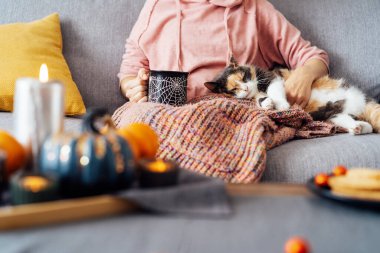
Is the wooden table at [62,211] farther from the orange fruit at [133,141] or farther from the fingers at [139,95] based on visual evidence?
the fingers at [139,95]

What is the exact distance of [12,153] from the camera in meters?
0.69

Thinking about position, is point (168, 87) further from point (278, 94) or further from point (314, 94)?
point (314, 94)

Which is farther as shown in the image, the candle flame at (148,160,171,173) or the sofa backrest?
the sofa backrest

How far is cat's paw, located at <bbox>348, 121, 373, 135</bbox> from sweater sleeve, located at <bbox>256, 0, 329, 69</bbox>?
35 cm

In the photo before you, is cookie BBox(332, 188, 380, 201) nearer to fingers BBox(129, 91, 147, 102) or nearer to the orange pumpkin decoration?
the orange pumpkin decoration

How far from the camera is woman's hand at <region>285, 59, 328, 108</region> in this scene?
165 cm

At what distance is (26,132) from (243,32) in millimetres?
1193

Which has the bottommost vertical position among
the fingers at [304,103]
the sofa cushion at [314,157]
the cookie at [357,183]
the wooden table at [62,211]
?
the sofa cushion at [314,157]

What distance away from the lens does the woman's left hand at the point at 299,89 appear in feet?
5.41

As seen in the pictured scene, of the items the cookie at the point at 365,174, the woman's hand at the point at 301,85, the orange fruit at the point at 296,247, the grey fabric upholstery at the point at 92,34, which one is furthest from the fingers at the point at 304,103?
the orange fruit at the point at 296,247

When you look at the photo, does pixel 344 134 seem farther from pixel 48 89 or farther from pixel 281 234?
pixel 48 89

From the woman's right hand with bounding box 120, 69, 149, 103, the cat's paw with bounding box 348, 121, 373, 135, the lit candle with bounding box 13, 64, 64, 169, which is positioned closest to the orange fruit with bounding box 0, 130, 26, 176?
the lit candle with bounding box 13, 64, 64, 169

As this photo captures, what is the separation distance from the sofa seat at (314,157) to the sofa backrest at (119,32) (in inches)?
19.7

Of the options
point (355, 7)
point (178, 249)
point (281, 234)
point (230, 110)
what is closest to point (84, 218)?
point (178, 249)
